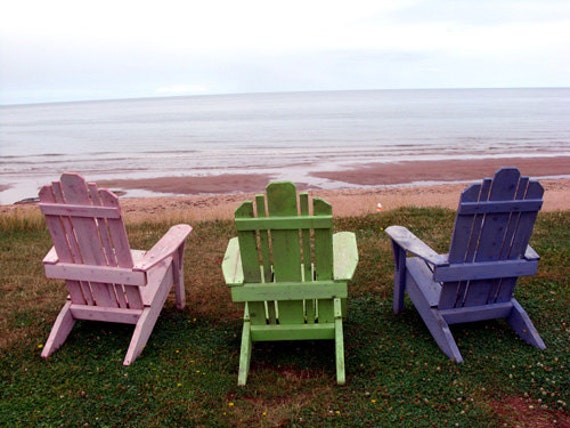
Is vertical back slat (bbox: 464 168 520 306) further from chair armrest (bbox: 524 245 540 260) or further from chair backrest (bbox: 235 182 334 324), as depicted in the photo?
chair backrest (bbox: 235 182 334 324)

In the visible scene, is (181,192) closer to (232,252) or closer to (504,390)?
(232,252)

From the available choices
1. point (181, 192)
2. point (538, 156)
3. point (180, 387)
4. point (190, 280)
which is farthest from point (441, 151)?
point (180, 387)

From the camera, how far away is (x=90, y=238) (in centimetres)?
352

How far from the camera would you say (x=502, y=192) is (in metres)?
3.32

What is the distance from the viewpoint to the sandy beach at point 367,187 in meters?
12.0

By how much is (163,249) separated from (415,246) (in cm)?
205

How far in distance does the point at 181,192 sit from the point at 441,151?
51.1 feet

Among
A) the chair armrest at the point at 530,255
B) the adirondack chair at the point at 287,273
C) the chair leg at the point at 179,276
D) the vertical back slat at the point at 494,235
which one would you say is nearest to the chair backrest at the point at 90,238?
the chair leg at the point at 179,276

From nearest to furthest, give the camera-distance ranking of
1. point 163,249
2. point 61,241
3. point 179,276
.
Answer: point 61,241 < point 163,249 < point 179,276

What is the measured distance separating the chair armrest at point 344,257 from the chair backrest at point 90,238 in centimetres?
155

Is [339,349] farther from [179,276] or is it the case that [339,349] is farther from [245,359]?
[179,276]

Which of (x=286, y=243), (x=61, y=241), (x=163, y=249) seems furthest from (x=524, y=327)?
(x=61, y=241)

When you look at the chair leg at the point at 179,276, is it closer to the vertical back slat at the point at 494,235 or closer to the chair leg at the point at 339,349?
the chair leg at the point at 339,349

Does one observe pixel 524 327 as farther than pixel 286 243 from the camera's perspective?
Yes
